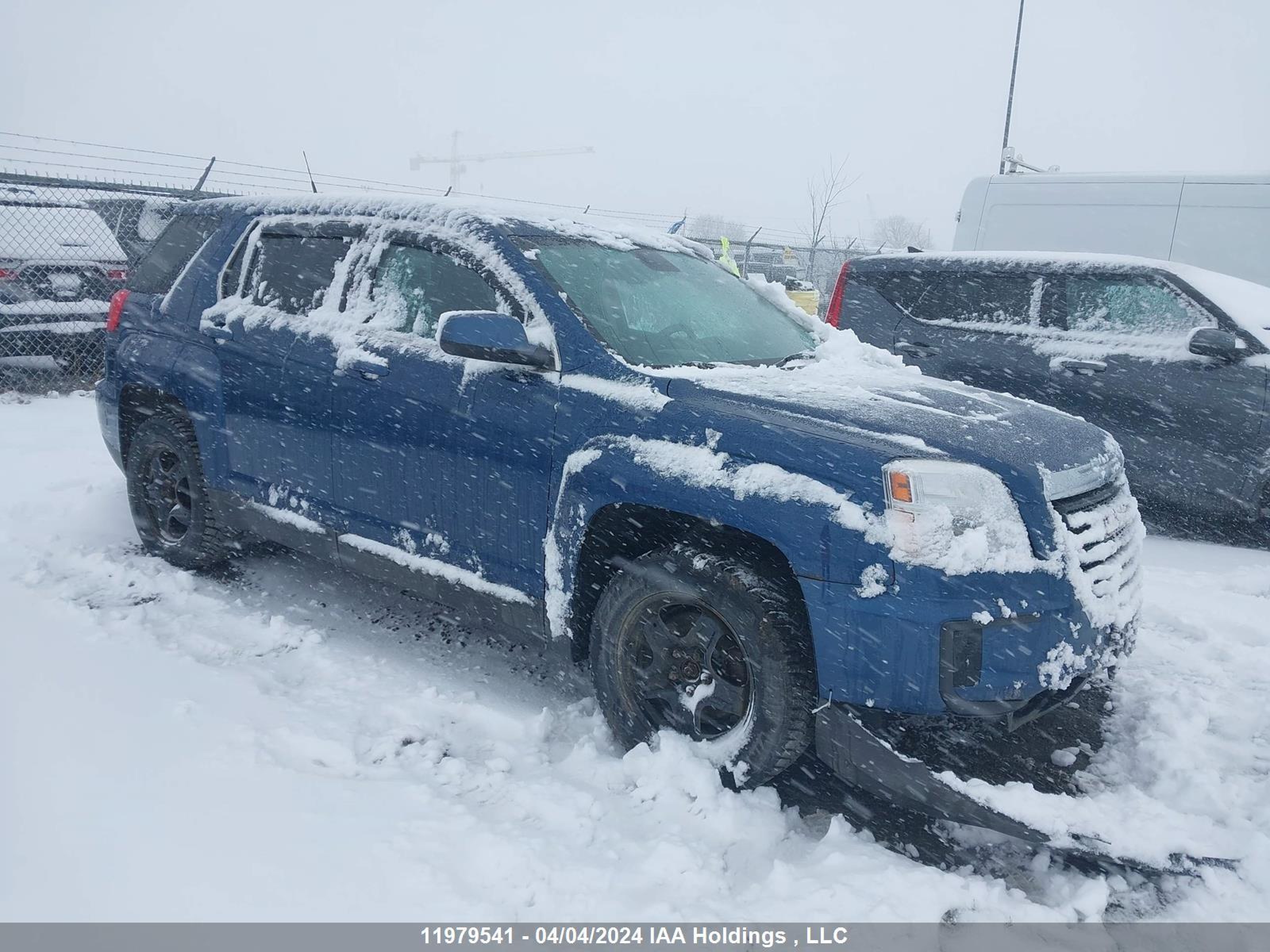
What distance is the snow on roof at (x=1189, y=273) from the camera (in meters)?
5.76

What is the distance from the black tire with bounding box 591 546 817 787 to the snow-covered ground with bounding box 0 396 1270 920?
0.43ft

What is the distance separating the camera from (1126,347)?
6035mm

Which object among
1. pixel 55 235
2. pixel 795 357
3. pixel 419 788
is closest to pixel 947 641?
pixel 795 357

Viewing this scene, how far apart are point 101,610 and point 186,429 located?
3.06 feet

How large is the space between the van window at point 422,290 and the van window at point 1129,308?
4630 mm

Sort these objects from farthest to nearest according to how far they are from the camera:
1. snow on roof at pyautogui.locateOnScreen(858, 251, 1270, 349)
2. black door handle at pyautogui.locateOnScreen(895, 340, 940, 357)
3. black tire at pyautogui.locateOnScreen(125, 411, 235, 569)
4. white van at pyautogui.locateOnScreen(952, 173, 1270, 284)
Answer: white van at pyautogui.locateOnScreen(952, 173, 1270, 284), black door handle at pyautogui.locateOnScreen(895, 340, 940, 357), snow on roof at pyautogui.locateOnScreen(858, 251, 1270, 349), black tire at pyautogui.locateOnScreen(125, 411, 235, 569)

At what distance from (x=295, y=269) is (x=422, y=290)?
2.76ft

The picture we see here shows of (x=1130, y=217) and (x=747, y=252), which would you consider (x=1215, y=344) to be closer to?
(x=1130, y=217)

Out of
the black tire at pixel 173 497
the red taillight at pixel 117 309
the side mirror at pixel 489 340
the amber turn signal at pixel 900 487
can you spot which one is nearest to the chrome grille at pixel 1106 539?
the amber turn signal at pixel 900 487

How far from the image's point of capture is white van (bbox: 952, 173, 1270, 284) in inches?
346

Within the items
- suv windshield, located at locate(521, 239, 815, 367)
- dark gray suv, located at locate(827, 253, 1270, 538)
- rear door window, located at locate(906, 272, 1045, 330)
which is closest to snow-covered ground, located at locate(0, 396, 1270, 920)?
suv windshield, located at locate(521, 239, 815, 367)

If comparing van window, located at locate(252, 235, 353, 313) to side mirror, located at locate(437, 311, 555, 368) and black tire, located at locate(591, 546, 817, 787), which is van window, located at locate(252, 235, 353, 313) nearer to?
side mirror, located at locate(437, 311, 555, 368)

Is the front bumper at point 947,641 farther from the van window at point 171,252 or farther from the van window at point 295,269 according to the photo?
the van window at point 171,252
